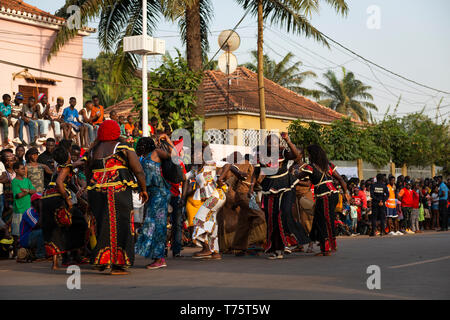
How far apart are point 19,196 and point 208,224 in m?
3.72

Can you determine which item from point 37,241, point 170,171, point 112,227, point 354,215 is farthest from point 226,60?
point 112,227

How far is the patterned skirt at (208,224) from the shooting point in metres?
12.0

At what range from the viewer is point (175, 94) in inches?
832

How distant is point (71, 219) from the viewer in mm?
10039

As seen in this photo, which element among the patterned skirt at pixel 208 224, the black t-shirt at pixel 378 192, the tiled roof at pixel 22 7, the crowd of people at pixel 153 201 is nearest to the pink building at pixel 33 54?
the tiled roof at pixel 22 7

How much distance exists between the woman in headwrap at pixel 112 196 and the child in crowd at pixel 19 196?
402cm

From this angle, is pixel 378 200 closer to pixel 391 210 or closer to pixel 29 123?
pixel 391 210

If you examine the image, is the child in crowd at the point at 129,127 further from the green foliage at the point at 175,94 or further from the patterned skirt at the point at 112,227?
the patterned skirt at the point at 112,227

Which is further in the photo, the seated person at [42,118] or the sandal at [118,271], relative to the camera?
the seated person at [42,118]

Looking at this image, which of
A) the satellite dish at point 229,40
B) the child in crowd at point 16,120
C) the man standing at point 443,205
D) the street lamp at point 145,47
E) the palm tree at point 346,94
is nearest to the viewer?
the street lamp at point 145,47

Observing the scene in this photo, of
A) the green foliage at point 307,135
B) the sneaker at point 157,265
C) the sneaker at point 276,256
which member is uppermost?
the green foliage at point 307,135

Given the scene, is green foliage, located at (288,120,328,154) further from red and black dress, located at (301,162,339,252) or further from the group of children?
red and black dress, located at (301,162,339,252)

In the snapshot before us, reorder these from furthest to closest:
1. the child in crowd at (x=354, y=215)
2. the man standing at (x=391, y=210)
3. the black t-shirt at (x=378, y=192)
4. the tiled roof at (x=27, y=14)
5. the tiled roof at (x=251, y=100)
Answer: the tiled roof at (x=251, y=100)
the tiled roof at (x=27, y=14)
the man standing at (x=391, y=210)
the child in crowd at (x=354, y=215)
the black t-shirt at (x=378, y=192)
